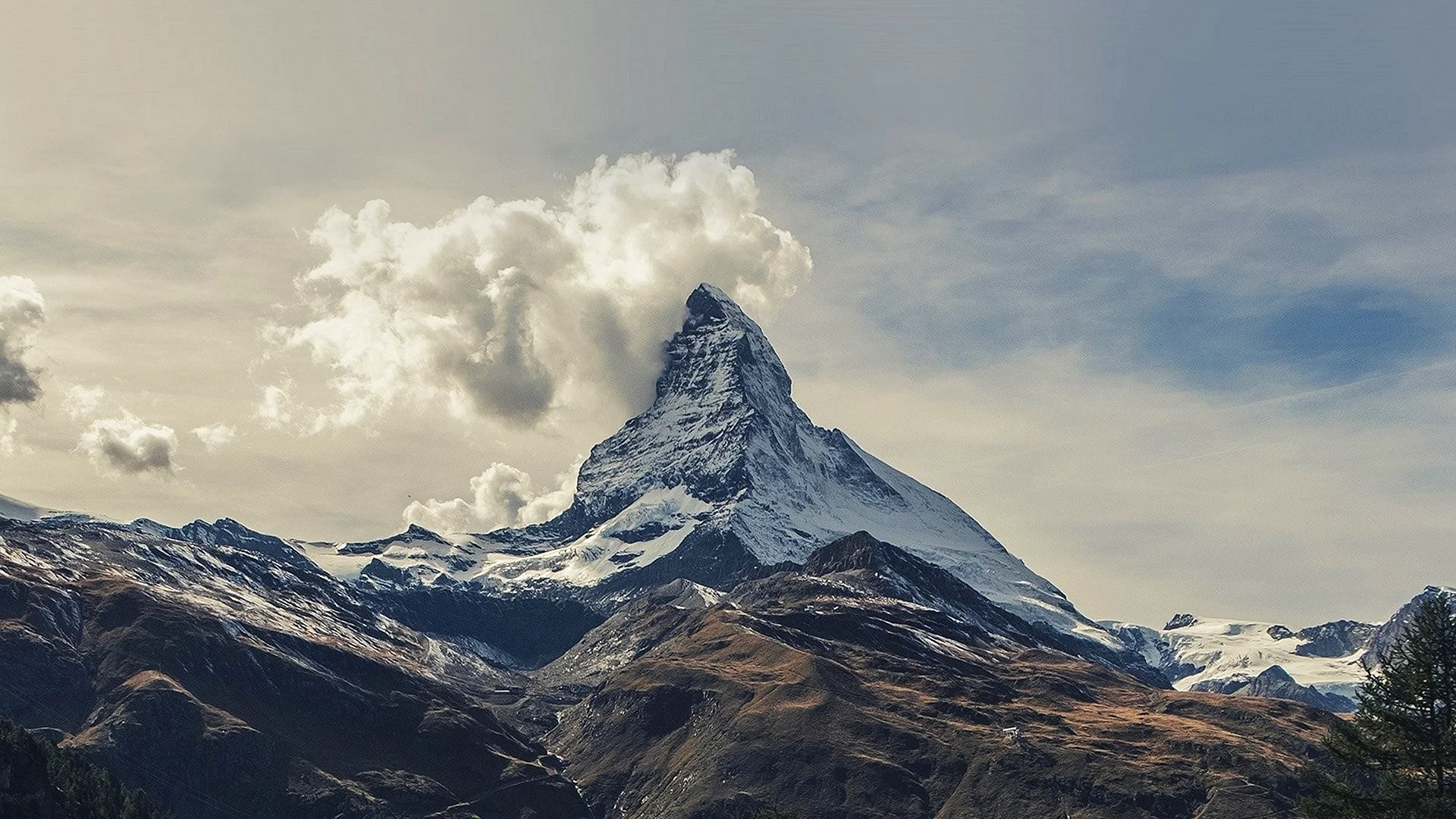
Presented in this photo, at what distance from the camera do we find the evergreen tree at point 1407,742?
6650 cm

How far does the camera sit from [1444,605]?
77750 millimetres

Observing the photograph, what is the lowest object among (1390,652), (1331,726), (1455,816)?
(1455,816)

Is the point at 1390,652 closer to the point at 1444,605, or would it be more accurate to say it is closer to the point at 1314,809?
the point at 1444,605

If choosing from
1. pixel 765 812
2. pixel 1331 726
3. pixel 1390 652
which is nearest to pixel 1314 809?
pixel 1331 726

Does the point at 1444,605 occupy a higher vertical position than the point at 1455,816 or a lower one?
higher

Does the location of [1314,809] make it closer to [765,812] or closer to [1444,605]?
[1444,605]

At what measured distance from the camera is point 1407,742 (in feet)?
222

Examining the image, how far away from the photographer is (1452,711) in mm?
68188

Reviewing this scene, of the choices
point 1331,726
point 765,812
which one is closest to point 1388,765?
point 1331,726

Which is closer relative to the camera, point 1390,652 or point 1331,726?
point 1331,726

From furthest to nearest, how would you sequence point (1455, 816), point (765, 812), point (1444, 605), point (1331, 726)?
point (765, 812), point (1444, 605), point (1331, 726), point (1455, 816)

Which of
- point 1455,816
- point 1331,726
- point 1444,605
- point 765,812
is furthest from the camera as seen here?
point 765,812

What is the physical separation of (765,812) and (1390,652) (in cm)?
9161

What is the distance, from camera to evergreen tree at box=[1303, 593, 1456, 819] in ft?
218
